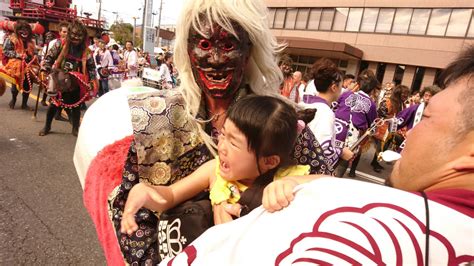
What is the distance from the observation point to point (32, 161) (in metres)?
4.11

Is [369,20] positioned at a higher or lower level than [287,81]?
higher

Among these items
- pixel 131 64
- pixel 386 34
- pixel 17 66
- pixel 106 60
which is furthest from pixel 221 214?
pixel 386 34

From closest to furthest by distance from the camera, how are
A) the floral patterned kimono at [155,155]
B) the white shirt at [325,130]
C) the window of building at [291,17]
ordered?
the floral patterned kimono at [155,155], the white shirt at [325,130], the window of building at [291,17]

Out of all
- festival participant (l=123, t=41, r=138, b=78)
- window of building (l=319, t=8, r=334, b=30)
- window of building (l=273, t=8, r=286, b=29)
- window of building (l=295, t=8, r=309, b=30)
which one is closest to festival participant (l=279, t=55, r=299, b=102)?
festival participant (l=123, t=41, r=138, b=78)

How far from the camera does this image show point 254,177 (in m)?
1.23

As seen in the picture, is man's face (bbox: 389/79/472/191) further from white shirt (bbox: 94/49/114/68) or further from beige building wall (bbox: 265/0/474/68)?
beige building wall (bbox: 265/0/474/68)

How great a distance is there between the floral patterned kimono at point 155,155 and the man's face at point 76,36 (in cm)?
432

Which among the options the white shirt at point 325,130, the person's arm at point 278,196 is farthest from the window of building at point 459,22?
the person's arm at point 278,196

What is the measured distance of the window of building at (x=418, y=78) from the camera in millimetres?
21803

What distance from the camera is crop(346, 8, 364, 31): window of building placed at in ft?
78.3

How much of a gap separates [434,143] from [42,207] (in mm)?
3310

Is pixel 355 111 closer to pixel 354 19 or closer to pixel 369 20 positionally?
pixel 369 20

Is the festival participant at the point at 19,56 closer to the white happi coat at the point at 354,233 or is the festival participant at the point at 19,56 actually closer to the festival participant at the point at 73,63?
the festival participant at the point at 73,63

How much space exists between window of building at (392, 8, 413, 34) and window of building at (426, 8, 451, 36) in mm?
1364
